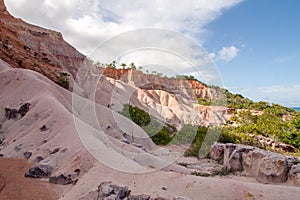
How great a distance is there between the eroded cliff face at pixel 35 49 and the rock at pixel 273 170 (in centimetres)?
1661

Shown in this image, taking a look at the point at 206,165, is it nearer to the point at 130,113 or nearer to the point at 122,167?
the point at 122,167

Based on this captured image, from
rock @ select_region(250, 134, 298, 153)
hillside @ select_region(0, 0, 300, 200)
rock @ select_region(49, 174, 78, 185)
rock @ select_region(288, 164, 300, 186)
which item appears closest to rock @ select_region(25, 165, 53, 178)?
hillside @ select_region(0, 0, 300, 200)

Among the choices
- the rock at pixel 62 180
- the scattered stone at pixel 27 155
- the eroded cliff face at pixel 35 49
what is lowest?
the rock at pixel 62 180

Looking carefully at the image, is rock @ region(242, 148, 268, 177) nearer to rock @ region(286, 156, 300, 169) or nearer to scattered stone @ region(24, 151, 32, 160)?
rock @ region(286, 156, 300, 169)

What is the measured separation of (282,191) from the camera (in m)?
6.28

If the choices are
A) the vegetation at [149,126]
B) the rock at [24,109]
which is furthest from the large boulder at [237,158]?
the vegetation at [149,126]

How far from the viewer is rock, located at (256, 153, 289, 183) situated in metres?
8.26

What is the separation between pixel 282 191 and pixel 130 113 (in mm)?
A: 16258

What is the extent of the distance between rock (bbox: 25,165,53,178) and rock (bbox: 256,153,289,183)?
6.53 metres

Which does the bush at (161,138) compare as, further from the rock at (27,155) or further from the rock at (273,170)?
the rock at (27,155)

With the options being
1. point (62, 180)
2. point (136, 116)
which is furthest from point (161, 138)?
point (62, 180)

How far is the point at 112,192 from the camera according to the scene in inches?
246

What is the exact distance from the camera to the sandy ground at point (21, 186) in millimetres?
6809

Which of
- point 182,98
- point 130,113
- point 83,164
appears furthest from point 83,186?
point 182,98
